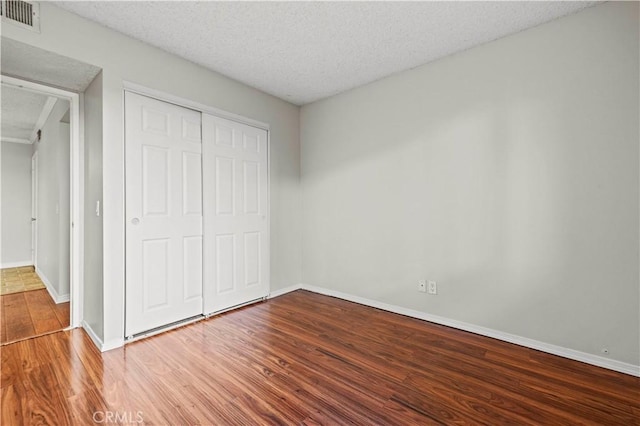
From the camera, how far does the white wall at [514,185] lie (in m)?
1.97

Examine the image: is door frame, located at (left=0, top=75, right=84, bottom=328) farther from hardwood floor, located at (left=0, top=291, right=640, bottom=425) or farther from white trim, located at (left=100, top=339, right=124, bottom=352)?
white trim, located at (left=100, top=339, right=124, bottom=352)

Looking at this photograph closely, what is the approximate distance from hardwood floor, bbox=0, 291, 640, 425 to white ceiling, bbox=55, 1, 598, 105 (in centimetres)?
252

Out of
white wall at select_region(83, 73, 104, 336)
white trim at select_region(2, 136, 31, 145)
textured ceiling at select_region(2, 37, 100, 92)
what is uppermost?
white trim at select_region(2, 136, 31, 145)

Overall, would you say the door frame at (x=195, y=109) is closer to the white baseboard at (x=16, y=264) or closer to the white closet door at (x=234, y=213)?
the white closet door at (x=234, y=213)

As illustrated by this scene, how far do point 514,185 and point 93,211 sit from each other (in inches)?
139

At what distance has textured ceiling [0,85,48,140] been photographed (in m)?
3.46

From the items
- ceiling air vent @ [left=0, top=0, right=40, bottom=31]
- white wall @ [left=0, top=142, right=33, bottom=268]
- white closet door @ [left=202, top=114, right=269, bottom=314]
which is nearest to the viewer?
ceiling air vent @ [left=0, top=0, right=40, bottom=31]

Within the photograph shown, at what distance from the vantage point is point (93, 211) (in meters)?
2.41

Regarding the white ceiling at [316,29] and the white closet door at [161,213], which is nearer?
the white ceiling at [316,29]

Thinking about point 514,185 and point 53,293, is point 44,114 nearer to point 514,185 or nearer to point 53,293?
point 53,293

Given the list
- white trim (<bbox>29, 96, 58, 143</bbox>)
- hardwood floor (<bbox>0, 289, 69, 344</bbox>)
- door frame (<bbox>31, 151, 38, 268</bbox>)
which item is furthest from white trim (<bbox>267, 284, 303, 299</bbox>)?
door frame (<bbox>31, 151, 38, 268</bbox>)

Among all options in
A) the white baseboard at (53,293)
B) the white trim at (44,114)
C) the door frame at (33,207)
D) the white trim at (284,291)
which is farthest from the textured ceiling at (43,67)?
the door frame at (33,207)

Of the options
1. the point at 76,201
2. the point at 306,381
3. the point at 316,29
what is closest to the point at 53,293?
the point at 76,201

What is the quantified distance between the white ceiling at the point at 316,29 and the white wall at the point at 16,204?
5.31 metres
